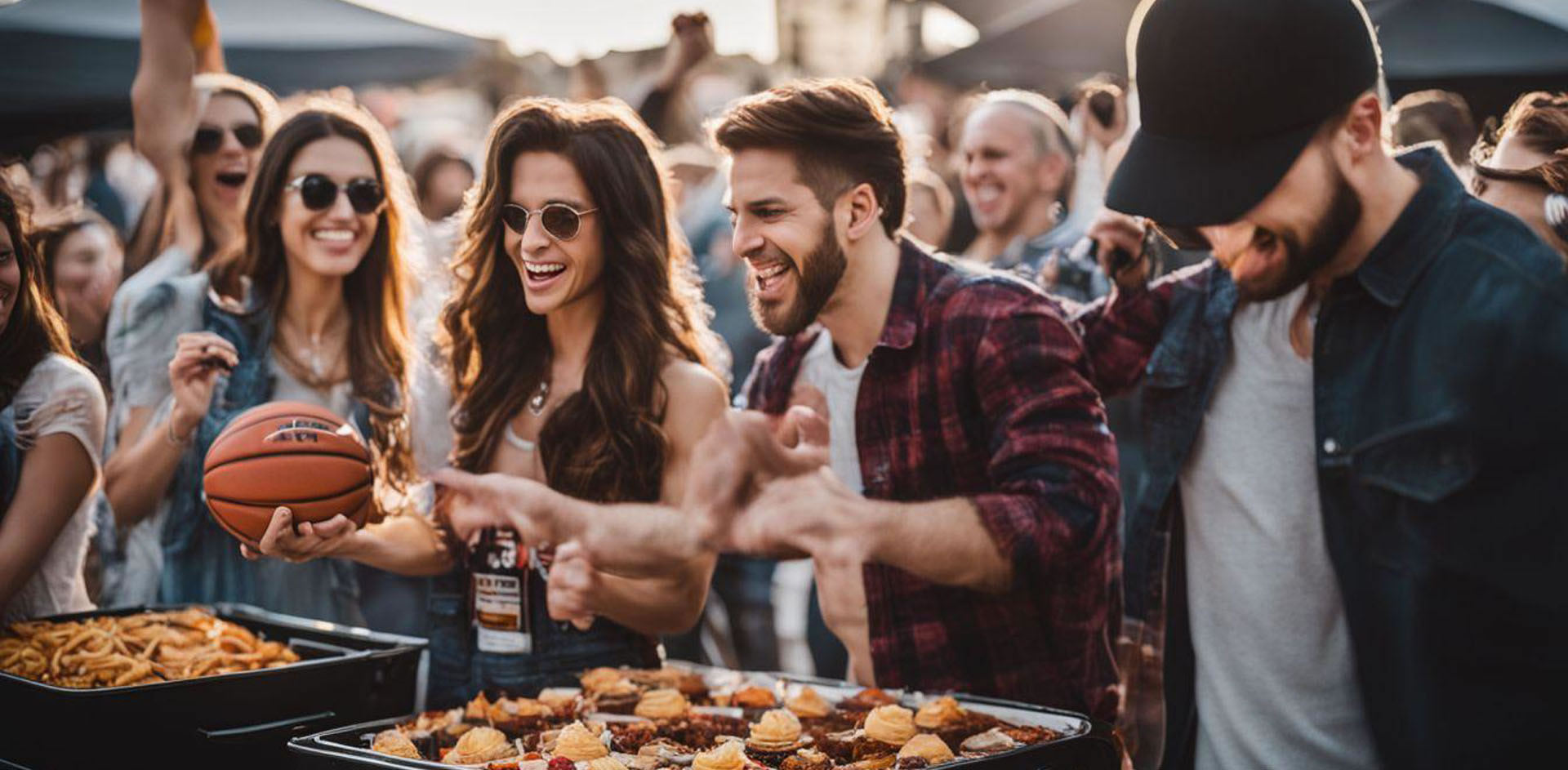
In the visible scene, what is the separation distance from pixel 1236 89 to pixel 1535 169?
3.06 ft

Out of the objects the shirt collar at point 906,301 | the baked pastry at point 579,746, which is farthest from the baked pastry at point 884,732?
the shirt collar at point 906,301

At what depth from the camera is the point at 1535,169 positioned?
108 inches

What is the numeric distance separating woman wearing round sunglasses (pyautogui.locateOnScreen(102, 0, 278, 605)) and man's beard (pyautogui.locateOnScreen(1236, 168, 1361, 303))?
11.6ft

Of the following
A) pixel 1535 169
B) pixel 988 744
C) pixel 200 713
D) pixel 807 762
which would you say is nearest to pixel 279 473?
pixel 200 713

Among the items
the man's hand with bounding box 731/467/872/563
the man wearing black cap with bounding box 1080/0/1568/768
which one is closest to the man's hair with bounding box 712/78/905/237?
the man wearing black cap with bounding box 1080/0/1568/768

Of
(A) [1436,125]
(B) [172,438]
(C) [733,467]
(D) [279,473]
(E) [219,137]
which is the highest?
(E) [219,137]

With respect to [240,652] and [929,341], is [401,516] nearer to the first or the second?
[240,652]

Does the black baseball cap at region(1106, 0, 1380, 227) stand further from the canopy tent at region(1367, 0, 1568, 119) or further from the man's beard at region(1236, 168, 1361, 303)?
the canopy tent at region(1367, 0, 1568, 119)

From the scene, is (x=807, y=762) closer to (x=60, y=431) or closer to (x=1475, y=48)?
(x=60, y=431)

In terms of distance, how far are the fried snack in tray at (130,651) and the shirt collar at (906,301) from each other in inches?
68.3

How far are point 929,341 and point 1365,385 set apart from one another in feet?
3.52

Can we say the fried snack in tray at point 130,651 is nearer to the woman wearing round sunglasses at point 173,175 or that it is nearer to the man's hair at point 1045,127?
the woman wearing round sunglasses at point 173,175

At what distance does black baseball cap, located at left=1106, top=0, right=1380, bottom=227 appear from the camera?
7.39 ft

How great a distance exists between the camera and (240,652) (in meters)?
3.28
